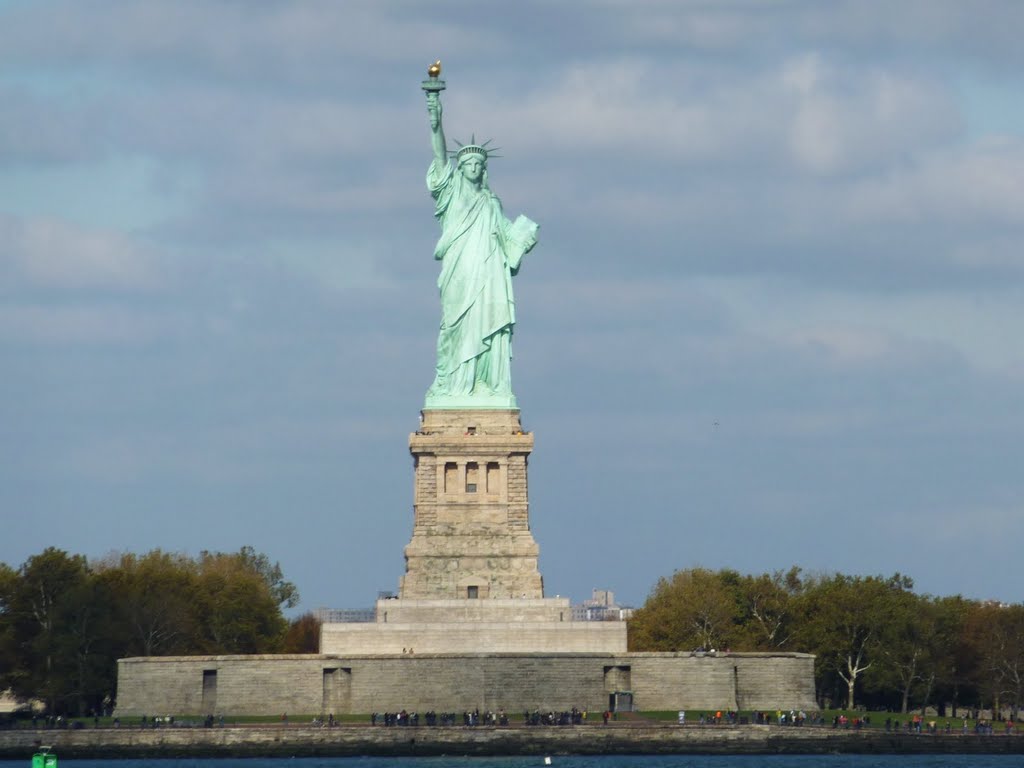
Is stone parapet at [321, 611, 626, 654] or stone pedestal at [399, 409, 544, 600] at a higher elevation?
stone pedestal at [399, 409, 544, 600]

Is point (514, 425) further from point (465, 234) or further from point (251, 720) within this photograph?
point (251, 720)

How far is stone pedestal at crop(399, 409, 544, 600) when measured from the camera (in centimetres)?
6944

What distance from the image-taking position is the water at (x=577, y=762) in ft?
203

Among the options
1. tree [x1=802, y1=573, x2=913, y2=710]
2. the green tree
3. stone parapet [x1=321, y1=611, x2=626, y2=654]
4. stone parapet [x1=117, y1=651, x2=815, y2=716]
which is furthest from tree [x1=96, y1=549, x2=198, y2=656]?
tree [x1=802, y1=573, x2=913, y2=710]

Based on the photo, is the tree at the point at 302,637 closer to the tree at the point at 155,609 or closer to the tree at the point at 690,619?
the tree at the point at 155,609

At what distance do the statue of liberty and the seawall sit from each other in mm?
10753

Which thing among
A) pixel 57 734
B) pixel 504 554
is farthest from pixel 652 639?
pixel 57 734

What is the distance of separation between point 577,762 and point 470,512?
9.58 m

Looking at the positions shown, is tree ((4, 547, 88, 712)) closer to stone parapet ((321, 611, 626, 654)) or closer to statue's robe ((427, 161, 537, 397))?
stone parapet ((321, 611, 626, 654))

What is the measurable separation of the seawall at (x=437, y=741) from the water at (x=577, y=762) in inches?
9.4

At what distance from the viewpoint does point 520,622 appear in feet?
223

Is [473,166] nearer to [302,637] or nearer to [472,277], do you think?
[472,277]

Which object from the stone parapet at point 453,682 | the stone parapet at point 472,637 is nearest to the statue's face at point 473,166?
the stone parapet at point 472,637

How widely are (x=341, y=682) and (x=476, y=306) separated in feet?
38.1
